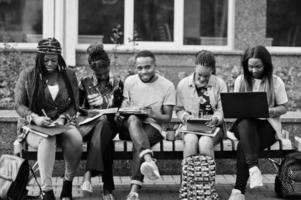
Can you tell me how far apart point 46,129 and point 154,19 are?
5.63 metres

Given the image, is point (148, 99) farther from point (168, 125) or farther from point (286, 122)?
point (286, 122)

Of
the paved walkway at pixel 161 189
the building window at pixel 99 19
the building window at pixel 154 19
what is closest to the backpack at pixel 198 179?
the paved walkway at pixel 161 189

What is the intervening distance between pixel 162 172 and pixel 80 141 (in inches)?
63.6

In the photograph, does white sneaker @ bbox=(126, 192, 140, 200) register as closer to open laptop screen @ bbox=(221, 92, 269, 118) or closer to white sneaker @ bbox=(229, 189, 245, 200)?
white sneaker @ bbox=(229, 189, 245, 200)

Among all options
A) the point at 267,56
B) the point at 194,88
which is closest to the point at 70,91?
the point at 194,88

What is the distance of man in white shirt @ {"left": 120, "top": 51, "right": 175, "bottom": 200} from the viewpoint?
7969mm

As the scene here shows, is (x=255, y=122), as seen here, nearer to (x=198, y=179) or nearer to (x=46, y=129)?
(x=198, y=179)

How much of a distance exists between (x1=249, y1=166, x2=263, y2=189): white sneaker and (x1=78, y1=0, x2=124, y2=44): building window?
543cm

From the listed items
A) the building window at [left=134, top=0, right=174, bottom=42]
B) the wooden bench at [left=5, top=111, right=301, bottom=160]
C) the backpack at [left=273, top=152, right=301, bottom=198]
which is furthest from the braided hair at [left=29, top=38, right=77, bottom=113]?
the building window at [left=134, top=0, right=174, bottom=42]

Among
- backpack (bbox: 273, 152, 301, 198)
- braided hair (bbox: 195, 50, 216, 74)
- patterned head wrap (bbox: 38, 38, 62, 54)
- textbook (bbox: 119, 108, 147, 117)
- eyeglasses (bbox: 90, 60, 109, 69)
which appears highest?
patterned head wrap (bbox: 38, 38, 62, 54)

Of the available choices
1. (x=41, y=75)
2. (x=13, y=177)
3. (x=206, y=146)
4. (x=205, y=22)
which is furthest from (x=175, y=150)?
(x=205, y=22)

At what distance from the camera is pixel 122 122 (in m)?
8.20

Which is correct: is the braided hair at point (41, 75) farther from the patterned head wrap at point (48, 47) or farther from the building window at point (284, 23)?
the building window at point (284, 23)

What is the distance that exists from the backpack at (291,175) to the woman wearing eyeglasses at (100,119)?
1.70 metres
